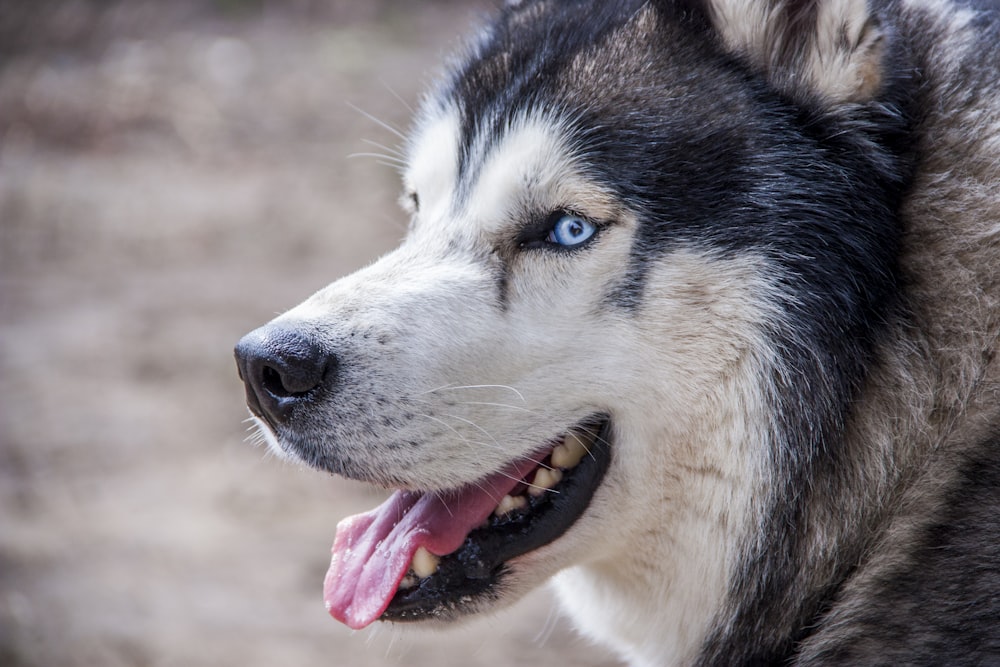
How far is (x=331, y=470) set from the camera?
2.48m

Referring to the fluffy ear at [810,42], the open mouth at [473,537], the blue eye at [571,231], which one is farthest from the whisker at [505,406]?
the fluffy ear at [810,42]

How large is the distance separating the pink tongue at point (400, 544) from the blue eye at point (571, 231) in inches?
20.8

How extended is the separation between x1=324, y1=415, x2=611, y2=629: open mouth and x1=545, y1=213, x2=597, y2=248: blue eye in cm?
42

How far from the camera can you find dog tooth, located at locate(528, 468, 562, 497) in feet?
8.46

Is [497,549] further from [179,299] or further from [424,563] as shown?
[179,299]

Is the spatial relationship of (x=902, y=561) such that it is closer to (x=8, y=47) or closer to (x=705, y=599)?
(x=705, y=599)

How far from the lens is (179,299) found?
24.3 ft

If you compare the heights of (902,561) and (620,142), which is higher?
(620,142)

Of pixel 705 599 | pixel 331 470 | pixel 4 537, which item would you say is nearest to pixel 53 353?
pixel 4 537

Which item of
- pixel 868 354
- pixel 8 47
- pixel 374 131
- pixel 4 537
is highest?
pixel 8 47

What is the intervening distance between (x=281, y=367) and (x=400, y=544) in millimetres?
558

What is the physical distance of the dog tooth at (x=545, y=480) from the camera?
8.46 ft

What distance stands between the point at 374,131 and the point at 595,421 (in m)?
7.88

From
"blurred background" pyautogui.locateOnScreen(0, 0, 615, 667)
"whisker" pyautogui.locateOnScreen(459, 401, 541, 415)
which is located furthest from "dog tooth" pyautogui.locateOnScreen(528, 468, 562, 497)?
"blurred background" pyautogui.locateOnScreen(0, 0, 615, 667)
